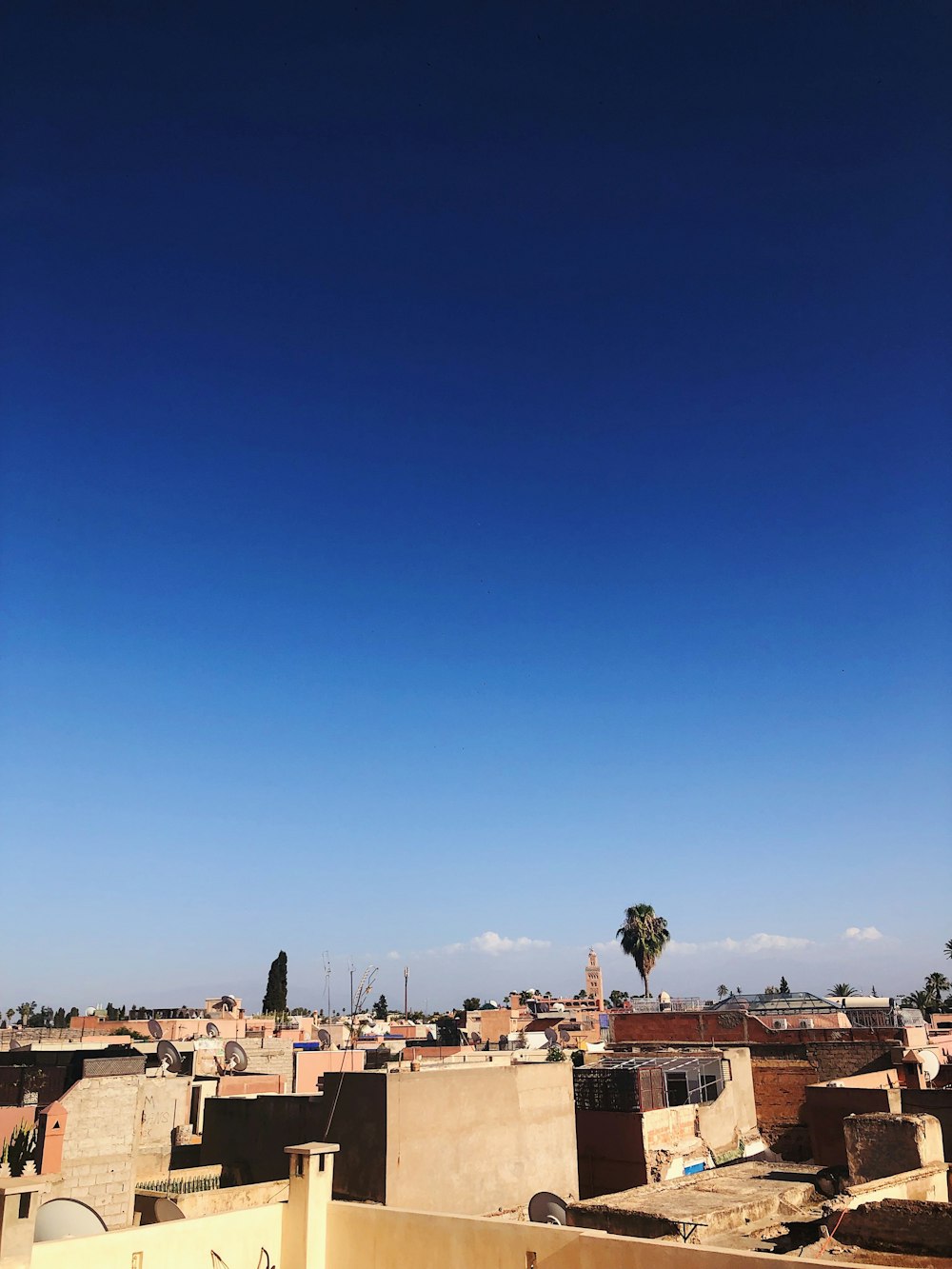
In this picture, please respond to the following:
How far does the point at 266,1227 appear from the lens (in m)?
14.2

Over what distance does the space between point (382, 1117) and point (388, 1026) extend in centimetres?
5461

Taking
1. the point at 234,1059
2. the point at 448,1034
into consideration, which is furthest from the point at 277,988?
the point at 234,1059

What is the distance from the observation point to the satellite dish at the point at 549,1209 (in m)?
16.2

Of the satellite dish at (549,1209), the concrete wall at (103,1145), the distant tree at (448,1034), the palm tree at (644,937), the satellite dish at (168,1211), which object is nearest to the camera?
the satellite dish at (549,1209)

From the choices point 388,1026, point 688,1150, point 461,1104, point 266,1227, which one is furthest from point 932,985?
point 266,1227

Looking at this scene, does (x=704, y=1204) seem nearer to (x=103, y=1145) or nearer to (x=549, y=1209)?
(x=549, y=1209)

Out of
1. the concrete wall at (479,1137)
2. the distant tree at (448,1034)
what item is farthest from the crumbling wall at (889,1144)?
the distant tree at (448,1034)

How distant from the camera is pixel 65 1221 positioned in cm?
1388

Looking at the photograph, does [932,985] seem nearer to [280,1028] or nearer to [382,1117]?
[280,1028]

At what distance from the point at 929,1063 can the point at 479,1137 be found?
65.1ft

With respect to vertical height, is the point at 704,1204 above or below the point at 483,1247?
below

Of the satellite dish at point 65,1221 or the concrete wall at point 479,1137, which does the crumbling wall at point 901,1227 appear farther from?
the concrete wall at point 479,1137

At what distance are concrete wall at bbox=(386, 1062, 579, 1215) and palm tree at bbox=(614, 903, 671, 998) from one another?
4944cm

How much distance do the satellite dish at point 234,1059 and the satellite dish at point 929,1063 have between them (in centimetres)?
2469
